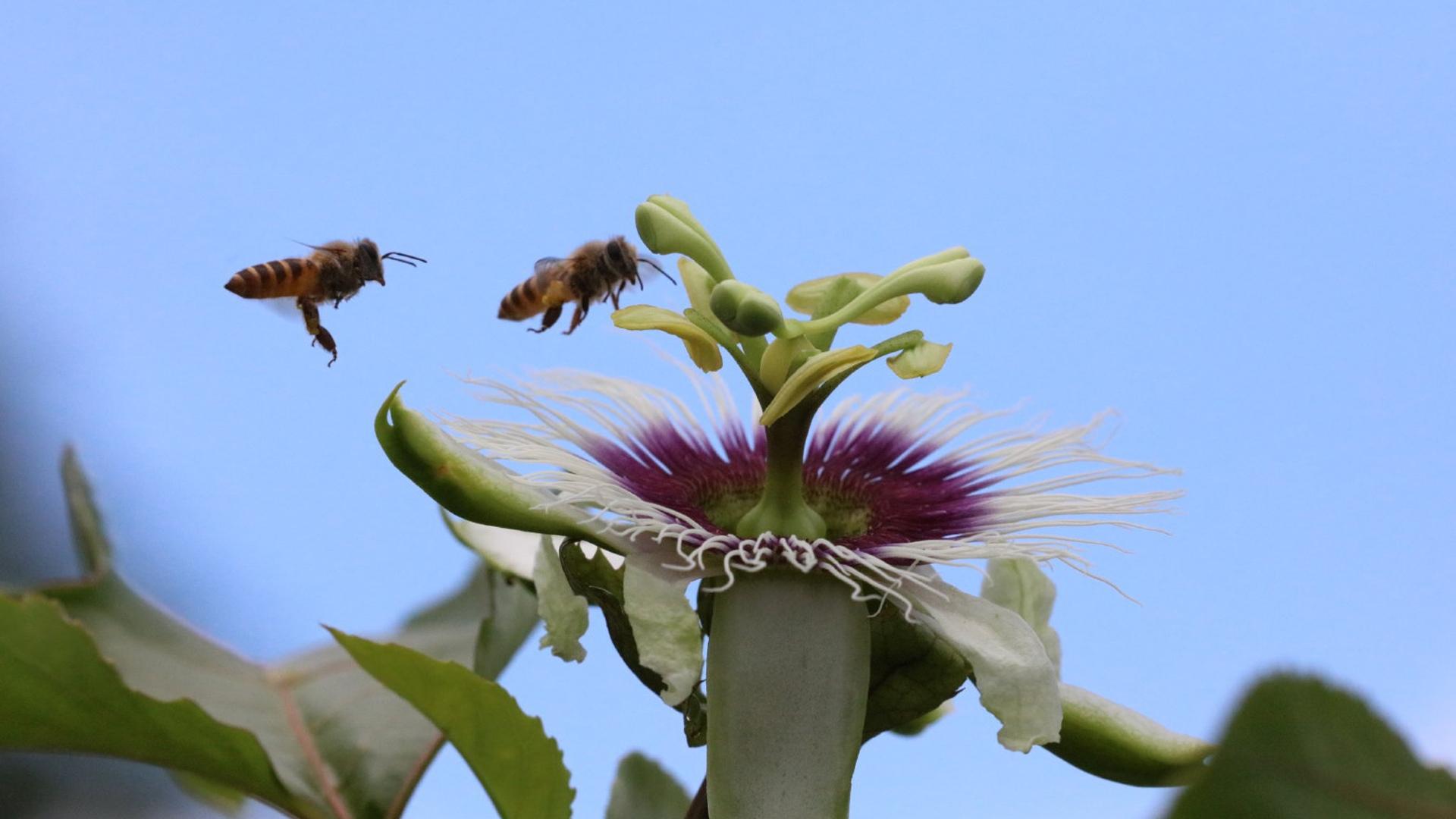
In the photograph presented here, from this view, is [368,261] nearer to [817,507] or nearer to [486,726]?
[817,507]

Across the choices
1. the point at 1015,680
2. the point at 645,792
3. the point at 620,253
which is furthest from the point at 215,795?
the point at 1015,680

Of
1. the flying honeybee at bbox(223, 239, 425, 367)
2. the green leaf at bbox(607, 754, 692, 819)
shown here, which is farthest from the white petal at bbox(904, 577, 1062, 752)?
the flying honeybee at bbox(223, 239, 425, 367)

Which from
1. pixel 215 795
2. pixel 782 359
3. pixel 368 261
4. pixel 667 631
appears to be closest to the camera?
pixel 667 631

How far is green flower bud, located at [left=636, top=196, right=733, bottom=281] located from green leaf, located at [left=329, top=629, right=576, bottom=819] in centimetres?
41

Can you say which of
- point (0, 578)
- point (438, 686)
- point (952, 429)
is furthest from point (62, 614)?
point (952, 429)

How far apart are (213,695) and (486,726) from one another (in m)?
0.60

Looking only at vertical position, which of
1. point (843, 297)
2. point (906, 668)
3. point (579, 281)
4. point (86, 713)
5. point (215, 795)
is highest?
point (843, 297)

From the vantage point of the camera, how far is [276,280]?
64.8 inches

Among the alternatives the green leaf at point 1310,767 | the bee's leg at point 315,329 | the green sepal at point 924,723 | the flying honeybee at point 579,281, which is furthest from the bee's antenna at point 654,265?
the green leaf at point 1310,767

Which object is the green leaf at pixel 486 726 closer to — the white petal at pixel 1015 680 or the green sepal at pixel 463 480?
the green sepal at pixel 463 480

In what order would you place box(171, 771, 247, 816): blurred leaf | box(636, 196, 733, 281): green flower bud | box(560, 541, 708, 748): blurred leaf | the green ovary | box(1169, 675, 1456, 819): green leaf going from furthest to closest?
1. box(171, 771, 247, 816): blurred leaf
2. the green ovary
3. box(636, 196, 733, 281): green flower bud
4. box(560, 541, 708, 748): blurred leaf
5. box(1169, 675, 1456, 819): green leaf

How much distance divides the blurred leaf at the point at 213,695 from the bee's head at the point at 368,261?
0.38 metres

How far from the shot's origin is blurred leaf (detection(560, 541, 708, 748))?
1.14 metres

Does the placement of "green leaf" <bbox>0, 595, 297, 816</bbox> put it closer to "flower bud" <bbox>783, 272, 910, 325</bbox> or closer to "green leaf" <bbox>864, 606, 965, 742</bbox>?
"green leaf" <bbox>864, 606, 965, 742</bbox>
